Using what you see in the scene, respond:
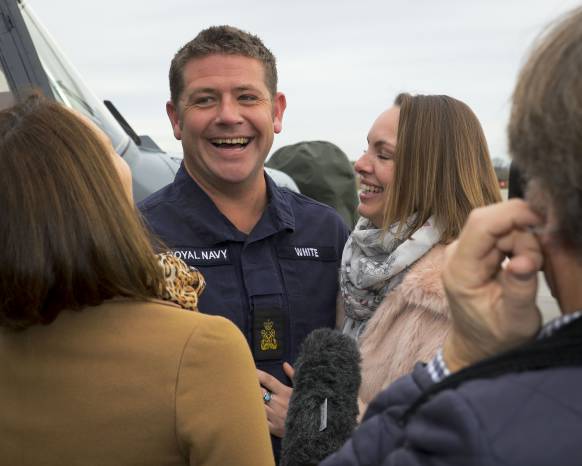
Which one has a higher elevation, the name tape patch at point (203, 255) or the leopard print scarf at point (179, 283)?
the leopard print scarf at point (179, 283)

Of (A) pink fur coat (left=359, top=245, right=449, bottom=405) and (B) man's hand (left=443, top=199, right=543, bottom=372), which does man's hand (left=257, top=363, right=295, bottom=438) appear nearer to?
→ (A) pink fur coat (left=359, top=245, right=449, bottom=405)

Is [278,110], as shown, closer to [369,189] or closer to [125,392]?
[369,189]

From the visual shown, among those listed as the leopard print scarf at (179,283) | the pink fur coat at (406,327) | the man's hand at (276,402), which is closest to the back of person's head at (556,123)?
the leopard print scarf at (179,283)

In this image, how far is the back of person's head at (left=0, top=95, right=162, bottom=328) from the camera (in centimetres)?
159

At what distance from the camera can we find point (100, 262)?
1619 millimetres

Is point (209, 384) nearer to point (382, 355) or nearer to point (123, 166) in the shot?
point (123, 166)

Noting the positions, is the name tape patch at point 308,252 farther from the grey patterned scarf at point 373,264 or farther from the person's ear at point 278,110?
the person's ear at point 278,110

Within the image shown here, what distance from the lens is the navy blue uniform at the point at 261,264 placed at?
2842 mm

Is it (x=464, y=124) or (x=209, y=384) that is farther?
(x=464, y=124)

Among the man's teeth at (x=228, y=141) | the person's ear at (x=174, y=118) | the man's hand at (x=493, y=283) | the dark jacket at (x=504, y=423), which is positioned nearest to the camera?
the dark jacket at (x=504, y=423)

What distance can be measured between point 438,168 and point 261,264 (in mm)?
755

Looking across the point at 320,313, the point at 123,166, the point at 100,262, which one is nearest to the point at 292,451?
the point at 100,262

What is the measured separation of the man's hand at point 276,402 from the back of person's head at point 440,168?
2.19 ft

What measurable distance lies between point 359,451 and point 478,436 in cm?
26
